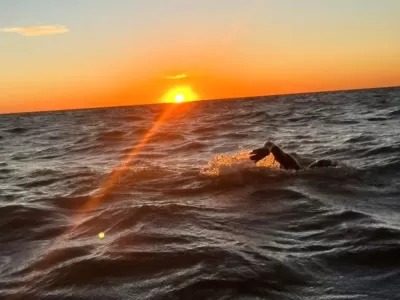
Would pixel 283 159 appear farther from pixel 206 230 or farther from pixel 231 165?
pixel 206 230

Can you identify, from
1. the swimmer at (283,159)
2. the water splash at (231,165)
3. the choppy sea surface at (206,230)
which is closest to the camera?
the choppy sea surface at (206,230)

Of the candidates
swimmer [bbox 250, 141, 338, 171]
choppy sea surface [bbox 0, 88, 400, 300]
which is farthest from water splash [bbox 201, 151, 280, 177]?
swimmer [bbox 250, 141, 338, 171]

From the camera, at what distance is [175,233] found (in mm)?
6480

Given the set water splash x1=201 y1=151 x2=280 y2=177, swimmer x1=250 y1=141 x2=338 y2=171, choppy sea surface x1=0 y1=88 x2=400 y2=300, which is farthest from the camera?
water splash x1=201 y1=151 x2=280 y2=177

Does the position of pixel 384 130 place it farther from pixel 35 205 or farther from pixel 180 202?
pixel 35 205

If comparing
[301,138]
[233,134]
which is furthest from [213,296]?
[233,134]

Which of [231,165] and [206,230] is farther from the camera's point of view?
[231,165]

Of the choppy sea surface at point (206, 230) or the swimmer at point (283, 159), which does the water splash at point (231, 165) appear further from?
the swimmer at point (283, 159)

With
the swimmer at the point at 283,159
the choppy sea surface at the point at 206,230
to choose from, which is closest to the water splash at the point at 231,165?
the choppy sea surface at the point at 206,230

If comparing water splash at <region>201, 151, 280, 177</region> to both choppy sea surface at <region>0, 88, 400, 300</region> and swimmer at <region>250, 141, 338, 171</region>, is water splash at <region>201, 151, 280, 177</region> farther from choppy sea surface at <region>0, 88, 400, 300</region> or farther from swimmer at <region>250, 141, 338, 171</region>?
swimmer at <region>250, 141, 338, 171</region>

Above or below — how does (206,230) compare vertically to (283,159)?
below

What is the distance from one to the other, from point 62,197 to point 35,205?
820 millimetres

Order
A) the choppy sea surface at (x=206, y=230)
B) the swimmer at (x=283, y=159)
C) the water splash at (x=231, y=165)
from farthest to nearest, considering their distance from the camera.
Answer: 1. the water splash at (x=231, y=165)
2. the swimmer at (x=283, y=159)
3. the choppy sea surface at (x=206, y=230)

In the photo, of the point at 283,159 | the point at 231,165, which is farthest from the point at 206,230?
the point at 231,165
